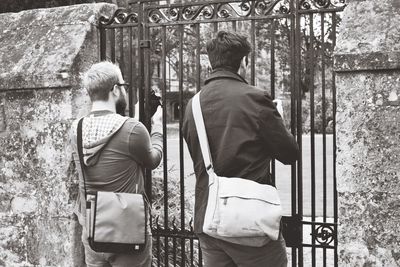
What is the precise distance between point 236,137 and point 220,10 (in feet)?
5.23

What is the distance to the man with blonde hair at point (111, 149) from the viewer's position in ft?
10.8

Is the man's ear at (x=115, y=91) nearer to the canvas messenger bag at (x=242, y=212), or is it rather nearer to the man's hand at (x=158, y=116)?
the man's hand at (x=158, y=116)

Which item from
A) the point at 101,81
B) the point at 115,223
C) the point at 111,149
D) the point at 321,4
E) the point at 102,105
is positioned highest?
the point at 321,4

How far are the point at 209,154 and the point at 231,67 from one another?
0.48m

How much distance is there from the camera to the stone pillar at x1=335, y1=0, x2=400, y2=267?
3381mm

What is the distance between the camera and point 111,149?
10.8 ft

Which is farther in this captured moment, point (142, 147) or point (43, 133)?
point (43, 133)

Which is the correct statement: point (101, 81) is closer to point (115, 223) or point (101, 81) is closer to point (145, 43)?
point (115, 223)

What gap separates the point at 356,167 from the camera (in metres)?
3.46

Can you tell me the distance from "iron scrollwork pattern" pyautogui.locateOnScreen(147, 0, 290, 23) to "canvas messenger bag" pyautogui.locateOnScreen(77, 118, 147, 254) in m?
1.61

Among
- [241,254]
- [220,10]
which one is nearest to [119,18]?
[220,10]

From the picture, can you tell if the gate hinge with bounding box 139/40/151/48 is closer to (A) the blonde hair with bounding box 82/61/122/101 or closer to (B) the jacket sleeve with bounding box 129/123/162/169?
(A) the blonde hair with bounding box 82/61/122/101

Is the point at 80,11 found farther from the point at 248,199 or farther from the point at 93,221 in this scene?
the point at 248,199

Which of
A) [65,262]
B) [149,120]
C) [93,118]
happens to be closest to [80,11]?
[149,120]
